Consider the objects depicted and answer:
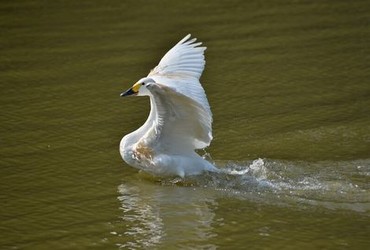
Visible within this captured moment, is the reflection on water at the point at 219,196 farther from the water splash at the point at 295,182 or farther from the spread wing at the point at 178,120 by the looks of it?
the spread wing at the point at 178,120

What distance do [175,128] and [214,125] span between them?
162 centimetres

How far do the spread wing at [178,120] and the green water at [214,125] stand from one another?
36 centimetres

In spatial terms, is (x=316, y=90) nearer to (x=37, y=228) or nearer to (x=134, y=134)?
(x=134, y=134)

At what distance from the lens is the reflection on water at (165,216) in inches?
279

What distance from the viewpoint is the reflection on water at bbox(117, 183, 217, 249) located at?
710 centimetres

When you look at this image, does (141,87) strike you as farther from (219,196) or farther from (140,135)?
(219,196)

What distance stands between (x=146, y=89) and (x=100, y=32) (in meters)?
5.41

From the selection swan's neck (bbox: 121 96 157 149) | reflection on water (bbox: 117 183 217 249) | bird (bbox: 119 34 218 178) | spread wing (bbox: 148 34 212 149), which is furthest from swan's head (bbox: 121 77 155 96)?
reflection on water (bbox: 117 183 217 249)

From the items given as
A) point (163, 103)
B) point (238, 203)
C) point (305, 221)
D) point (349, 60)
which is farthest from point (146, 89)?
point (349, 60)

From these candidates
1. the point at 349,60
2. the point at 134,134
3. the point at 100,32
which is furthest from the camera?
the point at 100,32

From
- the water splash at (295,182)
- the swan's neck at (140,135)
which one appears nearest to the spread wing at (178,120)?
the swan's neck at (140,135)

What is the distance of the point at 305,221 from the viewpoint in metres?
7.38

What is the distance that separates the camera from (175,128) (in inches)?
329

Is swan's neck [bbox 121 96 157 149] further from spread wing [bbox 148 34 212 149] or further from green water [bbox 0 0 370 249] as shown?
green water [bbox 0 0 370 249]
